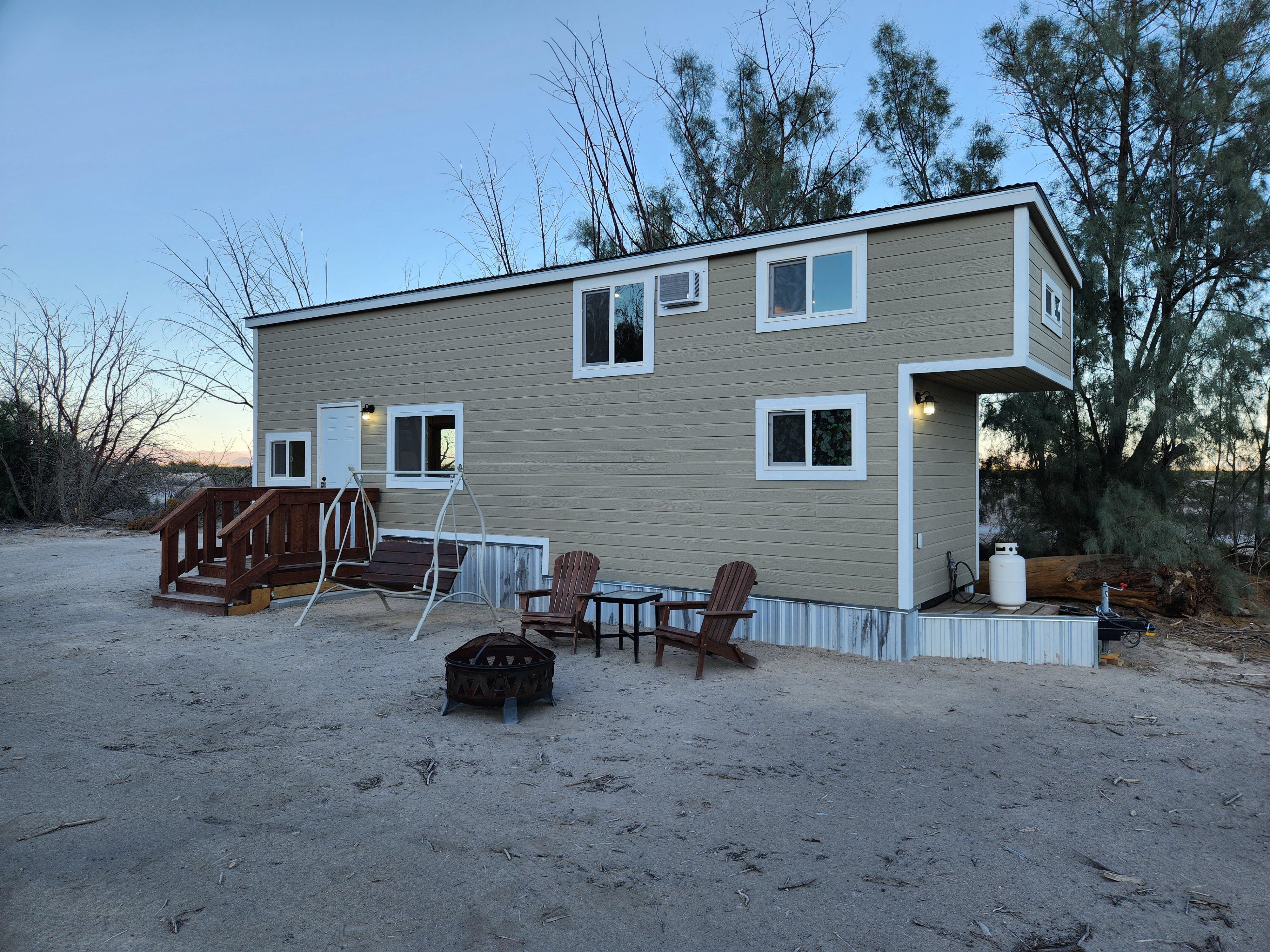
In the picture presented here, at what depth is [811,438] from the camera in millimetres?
7562

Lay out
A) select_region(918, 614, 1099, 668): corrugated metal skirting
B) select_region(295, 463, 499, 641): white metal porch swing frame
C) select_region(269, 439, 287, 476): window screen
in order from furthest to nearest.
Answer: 1. select_region(269, 439, 287, 476): window screen
2. select_region(295, 463, 499, 641): white metal porch swing frame
3. select_region(918, 614, 1099, 668): corrugated metal skirting

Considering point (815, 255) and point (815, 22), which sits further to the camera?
point (815, 22)

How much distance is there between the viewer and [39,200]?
47.2ft

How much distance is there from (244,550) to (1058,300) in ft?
30.9

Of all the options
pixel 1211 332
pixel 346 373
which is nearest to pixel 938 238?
pixel 1211 332

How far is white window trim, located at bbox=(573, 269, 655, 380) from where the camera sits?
8477mm

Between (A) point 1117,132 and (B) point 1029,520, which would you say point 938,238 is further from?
(A) point 1117,132

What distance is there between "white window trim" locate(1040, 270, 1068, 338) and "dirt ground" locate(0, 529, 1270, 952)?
130 inches

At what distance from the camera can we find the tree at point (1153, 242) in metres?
9.89

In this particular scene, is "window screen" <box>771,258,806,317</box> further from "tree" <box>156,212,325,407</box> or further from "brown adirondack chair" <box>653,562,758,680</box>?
"tree" <box>156,212,325,407</box>

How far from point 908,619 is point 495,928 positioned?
527cm

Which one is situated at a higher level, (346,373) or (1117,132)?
→ (1117,132)

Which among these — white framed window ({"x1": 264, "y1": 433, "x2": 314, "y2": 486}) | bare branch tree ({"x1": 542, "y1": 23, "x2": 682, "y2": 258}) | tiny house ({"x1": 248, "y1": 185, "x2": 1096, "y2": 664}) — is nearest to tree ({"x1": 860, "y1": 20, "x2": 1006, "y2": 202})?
bare branch tree ({"x1": 542, "y1": 23, "x2": 682, "y2": 258})

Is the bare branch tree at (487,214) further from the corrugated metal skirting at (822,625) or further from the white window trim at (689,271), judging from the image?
the corrugated metal skirting at (822,625)
